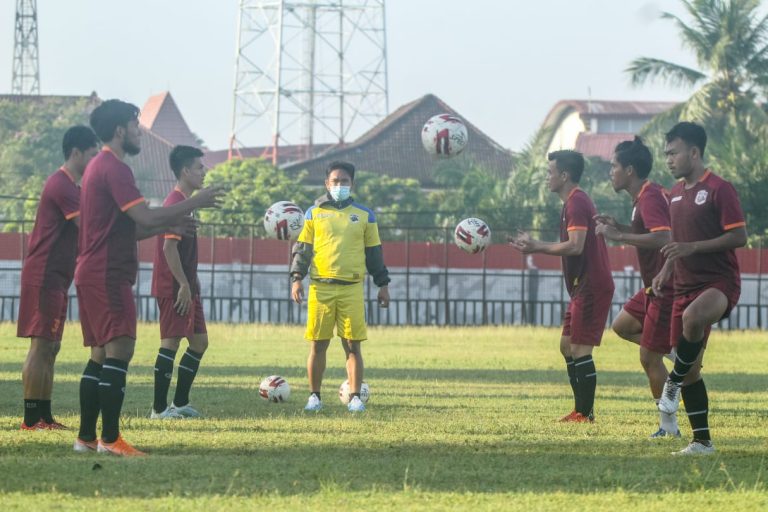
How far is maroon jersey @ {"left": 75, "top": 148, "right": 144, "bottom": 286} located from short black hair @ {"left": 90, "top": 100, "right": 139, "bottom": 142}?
7.5 inches

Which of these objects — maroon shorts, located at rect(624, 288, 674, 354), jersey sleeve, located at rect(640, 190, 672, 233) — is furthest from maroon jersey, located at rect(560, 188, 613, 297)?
maroon shorts, located at rect(624, 288, 674, 354)

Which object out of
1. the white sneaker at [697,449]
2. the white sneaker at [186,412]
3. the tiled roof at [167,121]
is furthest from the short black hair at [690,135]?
the tiled roof at [167,121]

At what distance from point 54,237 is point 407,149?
197 ft

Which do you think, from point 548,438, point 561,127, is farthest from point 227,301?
point 561,127

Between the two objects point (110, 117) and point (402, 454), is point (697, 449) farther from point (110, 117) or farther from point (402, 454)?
point (110, 117)

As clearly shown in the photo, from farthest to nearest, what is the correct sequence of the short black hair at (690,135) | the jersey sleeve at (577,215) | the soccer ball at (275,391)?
the soccer ball at (275,391) < the jersey sleeve at (577,215) < the short black hair at (690,135)

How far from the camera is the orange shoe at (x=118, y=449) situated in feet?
28.9

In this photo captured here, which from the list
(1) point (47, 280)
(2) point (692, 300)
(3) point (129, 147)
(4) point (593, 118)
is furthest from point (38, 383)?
(4) point (593, 118)

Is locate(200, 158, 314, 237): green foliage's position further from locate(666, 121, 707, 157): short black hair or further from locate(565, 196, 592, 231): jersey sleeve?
locate(666, 121, 707, 157): short black hair

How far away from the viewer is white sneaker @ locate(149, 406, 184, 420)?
457 inches

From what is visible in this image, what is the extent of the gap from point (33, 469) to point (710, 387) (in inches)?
376

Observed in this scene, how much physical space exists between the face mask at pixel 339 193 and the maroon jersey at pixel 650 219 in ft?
8.60

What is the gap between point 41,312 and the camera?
10609 millimetres

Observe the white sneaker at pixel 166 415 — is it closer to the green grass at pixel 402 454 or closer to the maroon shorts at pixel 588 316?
the green grass at pixel 402 454
